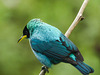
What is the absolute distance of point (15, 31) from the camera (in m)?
6.57

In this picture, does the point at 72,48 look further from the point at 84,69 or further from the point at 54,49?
the point at 84,69

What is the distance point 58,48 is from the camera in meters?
4.41

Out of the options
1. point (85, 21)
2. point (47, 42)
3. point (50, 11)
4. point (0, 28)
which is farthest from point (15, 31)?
point (47, 42)

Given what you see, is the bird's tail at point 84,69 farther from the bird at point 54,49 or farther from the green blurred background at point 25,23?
the green blurred background at point 25,23

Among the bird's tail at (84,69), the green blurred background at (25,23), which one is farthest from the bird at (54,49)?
the green blurred background at (25,23)

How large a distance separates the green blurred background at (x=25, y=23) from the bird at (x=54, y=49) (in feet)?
5.52

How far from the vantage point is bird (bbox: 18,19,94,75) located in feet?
14.2

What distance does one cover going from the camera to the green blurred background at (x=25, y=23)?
638cm

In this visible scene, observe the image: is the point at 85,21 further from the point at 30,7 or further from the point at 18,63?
the point at 18,63

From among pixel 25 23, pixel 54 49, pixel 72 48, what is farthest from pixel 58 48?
pixel 25 23

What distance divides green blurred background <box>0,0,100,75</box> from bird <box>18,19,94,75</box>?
1.68 m

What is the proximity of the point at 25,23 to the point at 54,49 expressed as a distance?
2331mm

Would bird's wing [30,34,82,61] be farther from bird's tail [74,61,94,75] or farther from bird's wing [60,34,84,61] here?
bird's tail [74,61,94,75]

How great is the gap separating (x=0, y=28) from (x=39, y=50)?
241cm
